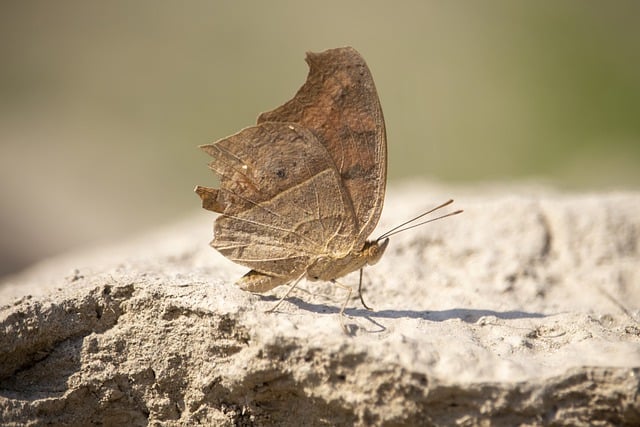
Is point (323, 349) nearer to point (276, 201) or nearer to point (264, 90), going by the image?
point (276, 201)

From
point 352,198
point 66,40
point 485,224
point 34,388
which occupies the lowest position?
point 34,388

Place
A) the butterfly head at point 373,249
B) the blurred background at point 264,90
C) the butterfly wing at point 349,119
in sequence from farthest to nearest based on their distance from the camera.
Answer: the blurred background at point 264,90 < the butterfly head at point 373,249 < the butterfly wing at point 349,119

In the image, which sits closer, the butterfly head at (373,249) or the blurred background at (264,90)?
the butterfly head at (373,249)

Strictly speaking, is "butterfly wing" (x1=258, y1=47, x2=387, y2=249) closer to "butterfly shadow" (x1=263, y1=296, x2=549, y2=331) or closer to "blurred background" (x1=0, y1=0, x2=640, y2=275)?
"butterfly shadow" (x1=263, y1=296, x2=549, y2=331)

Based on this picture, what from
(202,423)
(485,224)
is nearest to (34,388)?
(202,423)

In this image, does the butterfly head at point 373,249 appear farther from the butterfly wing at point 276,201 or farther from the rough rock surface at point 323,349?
the rough rock surface at point 323,349

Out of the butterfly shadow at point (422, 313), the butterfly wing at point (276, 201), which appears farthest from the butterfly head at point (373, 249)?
the butterfly shadow at point (422, 313)

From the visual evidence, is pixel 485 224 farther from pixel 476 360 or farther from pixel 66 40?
pixel 66 40
